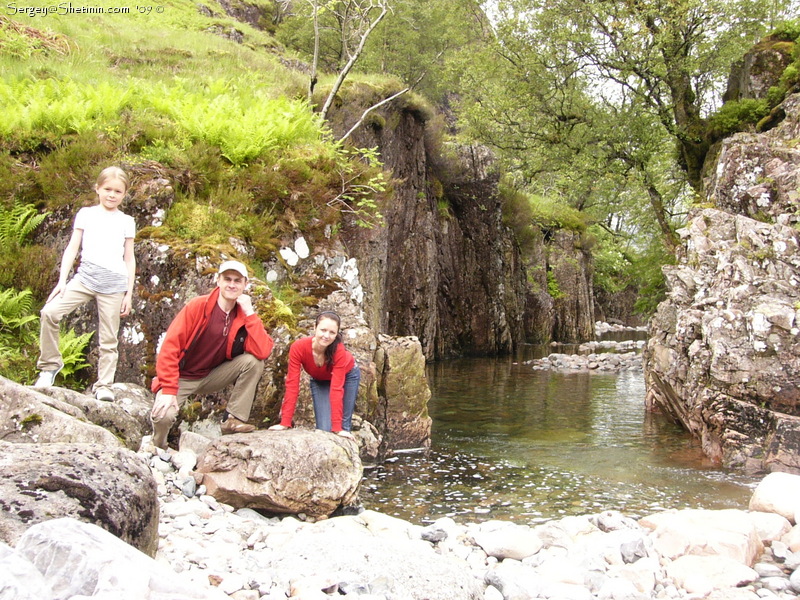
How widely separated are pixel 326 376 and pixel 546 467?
369 cm

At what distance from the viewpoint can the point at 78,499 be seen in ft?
10.9

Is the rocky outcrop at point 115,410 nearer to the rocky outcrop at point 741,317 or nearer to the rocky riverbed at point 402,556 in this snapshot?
the rocky riverbed at point 402,556

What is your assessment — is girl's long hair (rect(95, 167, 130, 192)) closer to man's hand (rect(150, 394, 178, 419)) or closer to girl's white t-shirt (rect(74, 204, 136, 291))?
girl's white t-shirt (rect(74, 204, 136, 291))

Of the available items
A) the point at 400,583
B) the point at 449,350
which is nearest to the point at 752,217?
the point at 400,583

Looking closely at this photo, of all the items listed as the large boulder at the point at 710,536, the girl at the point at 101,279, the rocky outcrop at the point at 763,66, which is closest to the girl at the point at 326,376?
the girl at the point at 101,279

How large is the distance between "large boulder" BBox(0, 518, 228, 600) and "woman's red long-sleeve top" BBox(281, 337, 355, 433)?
3632mm

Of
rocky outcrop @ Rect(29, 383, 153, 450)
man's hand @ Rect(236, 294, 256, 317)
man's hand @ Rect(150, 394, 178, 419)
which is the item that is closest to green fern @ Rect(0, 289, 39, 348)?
rocky outcrop @ Rect(29, 383, 153, 450)

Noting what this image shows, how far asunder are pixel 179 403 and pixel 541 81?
16.7 meters

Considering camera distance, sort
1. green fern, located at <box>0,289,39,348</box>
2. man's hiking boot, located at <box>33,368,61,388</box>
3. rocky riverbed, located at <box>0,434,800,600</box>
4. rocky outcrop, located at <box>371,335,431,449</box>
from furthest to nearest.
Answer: rocky outcrop, located at <box>371,335,431,449</box> < green fern, located at <box>0,289,39,348</box> < man's hiking boot, located at <box>33,368,61,388</box> < rocky riverbed, located at <box>0,434,800,600</box>

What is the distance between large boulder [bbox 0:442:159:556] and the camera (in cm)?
312

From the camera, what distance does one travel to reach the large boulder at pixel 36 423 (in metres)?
4.58

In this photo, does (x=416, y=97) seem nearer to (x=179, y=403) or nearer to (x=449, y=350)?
(x=449, y=350)

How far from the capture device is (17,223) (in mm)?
7906

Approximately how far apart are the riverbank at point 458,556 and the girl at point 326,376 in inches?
45.5
